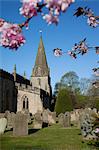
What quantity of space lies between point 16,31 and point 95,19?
3.82m

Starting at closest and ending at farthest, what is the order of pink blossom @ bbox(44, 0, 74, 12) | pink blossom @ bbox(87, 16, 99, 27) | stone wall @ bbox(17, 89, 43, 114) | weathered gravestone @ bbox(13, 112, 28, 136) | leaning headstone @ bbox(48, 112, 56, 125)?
pink blossom @ bbox(44, 0, 74, 12), pink blossom @ bbox(87, 16, 99, 27), weathered gravestone @ bbox(13, 112, 28, 136), leaning headstone @ bbox(48, 112, 56, 125), stone wall @ bbox(17, 89, 43, 114)

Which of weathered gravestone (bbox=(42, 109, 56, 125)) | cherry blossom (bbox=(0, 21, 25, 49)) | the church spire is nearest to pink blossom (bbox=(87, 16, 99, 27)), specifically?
cherry blossom (bbox=(0, 21, 25, 49))

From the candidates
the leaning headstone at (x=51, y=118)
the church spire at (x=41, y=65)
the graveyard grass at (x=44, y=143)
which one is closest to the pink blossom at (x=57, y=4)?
the graveyard grass at (x=44, y=143)

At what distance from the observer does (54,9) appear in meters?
3.03

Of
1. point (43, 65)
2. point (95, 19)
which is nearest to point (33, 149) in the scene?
point (95, 19)

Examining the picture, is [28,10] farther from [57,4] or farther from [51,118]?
[51,118]

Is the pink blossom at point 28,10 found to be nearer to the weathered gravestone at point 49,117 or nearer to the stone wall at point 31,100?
the weathered gravestone at point 49,117

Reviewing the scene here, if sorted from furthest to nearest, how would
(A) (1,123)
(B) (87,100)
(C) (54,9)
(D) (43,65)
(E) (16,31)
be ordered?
(D) (43,65)
(B) (87,100)
(A) (1,123)
(E) (16,31)
(C) (54,9)

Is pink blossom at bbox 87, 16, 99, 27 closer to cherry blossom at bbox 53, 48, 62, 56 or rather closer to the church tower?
cherry blossom at bbox 53, 48, 62, 56

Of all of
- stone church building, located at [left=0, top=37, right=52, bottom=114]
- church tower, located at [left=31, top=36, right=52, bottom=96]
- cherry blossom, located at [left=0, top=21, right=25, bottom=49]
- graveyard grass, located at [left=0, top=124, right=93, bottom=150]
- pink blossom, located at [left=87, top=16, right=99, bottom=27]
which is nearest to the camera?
cherry blossom, located at [left=0, top=21, right=25, bottom=49]

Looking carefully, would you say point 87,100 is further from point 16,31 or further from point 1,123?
point 16,31

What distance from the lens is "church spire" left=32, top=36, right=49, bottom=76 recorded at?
8444 centimetres

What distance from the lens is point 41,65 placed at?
84188 millimetres

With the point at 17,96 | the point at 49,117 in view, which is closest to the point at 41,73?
the point at 17,96
